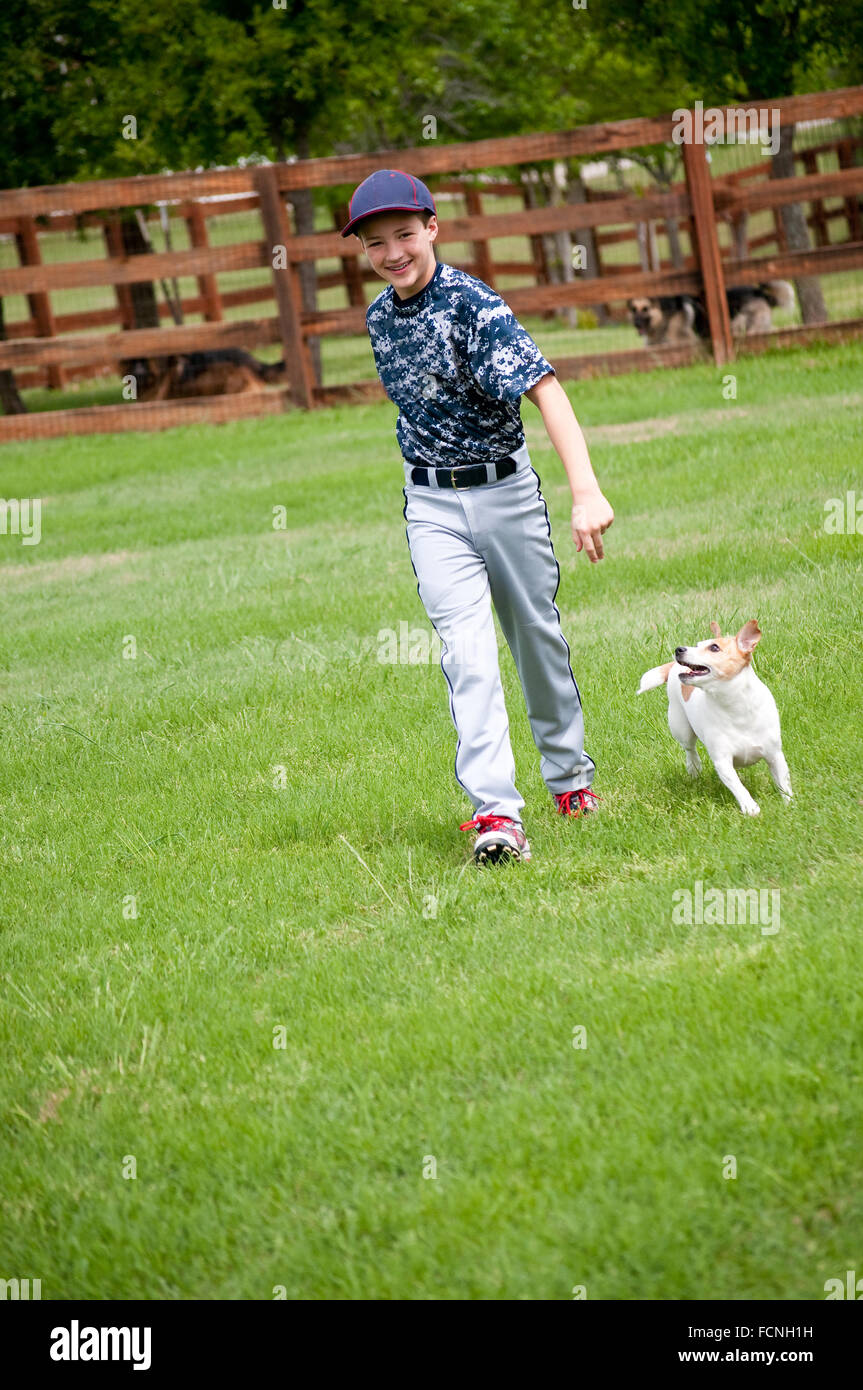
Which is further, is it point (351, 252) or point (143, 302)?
point (143, 302)

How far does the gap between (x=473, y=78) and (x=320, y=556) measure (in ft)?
54.9

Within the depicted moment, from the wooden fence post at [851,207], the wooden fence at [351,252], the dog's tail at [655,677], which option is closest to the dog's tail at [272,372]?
the wooden fence at [351,252]

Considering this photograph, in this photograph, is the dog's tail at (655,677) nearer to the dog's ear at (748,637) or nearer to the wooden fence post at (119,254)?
the dog's ear at (748,637)

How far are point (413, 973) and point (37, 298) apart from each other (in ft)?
65.8

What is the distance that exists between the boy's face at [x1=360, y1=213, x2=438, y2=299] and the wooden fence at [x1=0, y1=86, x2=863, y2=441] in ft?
33.2

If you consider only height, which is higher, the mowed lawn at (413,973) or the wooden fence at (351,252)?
the wooden fence at (351,252)

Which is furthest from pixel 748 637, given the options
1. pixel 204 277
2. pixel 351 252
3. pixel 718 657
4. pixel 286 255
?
pixel 204 277

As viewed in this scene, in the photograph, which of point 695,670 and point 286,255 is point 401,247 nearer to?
point 695,670

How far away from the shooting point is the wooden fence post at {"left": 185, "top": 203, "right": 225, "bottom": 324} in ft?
69.9

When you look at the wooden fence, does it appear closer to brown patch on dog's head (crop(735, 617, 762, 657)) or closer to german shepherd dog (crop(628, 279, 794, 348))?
german shepherd dog (crop(628, 279, 794, 348))

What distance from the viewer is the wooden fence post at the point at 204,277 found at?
21.3m

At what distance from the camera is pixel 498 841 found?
14.8ft

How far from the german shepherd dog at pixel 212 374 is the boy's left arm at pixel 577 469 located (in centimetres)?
1240
